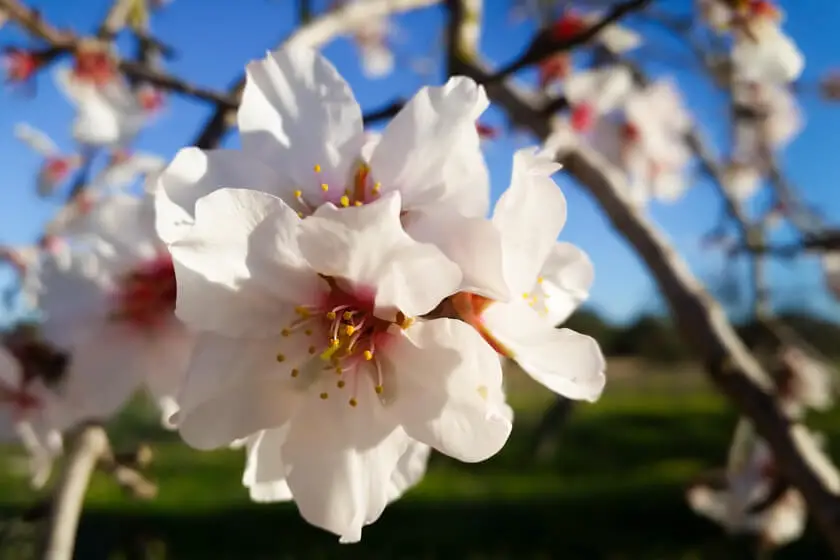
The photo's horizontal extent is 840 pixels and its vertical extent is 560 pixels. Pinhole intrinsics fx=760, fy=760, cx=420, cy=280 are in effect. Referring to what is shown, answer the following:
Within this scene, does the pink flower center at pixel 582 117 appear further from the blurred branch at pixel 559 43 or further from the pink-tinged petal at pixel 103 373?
the pink-tinged petal at pixel 103 373

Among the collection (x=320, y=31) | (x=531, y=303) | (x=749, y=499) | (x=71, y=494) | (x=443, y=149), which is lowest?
(x=749, y=499)

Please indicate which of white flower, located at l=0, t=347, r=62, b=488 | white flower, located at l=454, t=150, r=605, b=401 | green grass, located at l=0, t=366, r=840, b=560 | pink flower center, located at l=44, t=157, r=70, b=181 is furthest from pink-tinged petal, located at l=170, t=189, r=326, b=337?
green grass, located at l=0, t=366, r=840, b=560

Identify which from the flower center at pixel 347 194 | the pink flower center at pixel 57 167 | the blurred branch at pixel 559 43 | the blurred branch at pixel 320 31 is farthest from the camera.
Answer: the pink flower center at pixel 57 167

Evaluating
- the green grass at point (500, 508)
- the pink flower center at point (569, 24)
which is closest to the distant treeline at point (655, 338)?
the green grass at point (500, 508)

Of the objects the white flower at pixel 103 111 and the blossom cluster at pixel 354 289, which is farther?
the white flower at pixel 103 111

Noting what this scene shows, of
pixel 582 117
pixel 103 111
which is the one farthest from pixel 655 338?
pixel 103 111

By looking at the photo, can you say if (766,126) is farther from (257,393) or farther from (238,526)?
(238,526)

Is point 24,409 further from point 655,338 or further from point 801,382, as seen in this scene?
point 655,338

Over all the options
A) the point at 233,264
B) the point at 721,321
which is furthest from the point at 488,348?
the point at 721,321
